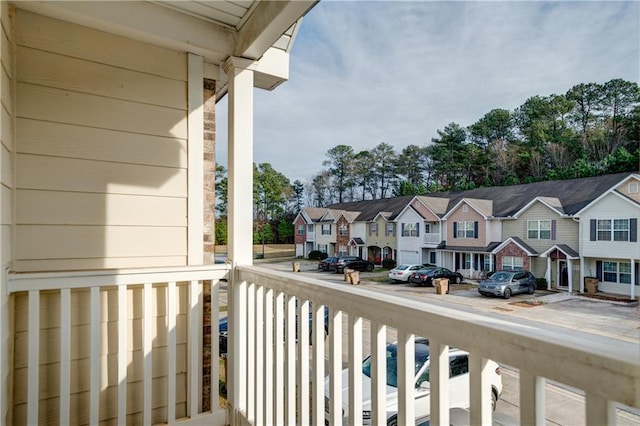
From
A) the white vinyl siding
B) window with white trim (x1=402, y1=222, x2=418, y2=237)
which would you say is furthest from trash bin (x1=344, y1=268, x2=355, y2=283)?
the white vinyl siding

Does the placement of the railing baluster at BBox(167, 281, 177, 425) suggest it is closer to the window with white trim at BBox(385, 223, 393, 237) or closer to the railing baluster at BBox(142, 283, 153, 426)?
the railing baluster at BBox(142, 283, 153, 426)

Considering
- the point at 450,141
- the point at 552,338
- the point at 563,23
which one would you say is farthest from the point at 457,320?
the point at 563,23

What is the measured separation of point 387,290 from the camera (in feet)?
3.76

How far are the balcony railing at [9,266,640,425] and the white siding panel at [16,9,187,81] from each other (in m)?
1.15

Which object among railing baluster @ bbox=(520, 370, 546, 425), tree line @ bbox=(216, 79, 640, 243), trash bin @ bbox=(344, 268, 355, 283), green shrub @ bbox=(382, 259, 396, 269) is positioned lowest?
railing baluster @ bbox=(520, 370, 546, 425)

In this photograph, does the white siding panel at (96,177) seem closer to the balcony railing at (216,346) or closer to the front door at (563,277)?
the balcony railing at (216,346)

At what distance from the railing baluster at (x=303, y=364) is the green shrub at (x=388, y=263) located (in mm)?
339

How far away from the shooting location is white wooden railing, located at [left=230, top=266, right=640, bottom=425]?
23.9 inches

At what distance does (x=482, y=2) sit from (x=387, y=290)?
922 mm

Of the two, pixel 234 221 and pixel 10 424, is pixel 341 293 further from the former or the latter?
pixel 10 424

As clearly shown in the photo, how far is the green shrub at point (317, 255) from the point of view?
155 cm

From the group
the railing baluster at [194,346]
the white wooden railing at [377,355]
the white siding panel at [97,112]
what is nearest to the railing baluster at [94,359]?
the railing baluster at [194,346]

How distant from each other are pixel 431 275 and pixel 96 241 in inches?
67.9

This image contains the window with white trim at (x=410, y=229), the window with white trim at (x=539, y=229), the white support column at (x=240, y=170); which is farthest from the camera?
the white support column at (x=240, y=170)
